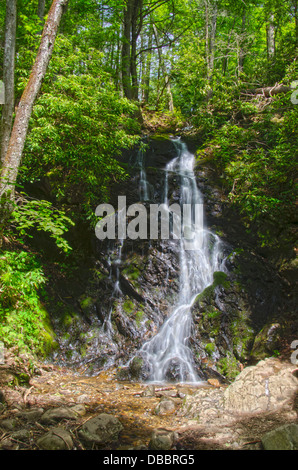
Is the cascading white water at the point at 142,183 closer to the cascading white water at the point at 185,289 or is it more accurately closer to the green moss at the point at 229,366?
the cascading white water at the point at 185,289

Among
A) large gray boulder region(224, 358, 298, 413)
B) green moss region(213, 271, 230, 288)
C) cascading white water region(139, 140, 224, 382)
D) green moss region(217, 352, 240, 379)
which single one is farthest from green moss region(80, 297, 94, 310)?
large gray boulder region(224, 358, 298, 413)

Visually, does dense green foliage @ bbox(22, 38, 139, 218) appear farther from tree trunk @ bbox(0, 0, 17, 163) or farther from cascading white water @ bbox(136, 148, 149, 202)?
cascading white water @ bbox(136, 148, 149, 202)

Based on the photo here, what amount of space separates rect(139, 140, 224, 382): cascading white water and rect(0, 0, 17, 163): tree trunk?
5.17 m

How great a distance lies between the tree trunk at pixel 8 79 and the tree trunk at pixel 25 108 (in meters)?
0.35

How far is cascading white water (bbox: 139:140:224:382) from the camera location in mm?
5992

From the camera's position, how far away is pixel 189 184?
1034 centimetres

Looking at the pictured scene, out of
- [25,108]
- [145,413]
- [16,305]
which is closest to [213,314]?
[145,413]

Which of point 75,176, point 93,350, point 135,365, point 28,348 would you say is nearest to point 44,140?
point 75,176

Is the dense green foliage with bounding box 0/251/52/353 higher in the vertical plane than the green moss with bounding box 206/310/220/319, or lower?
higher

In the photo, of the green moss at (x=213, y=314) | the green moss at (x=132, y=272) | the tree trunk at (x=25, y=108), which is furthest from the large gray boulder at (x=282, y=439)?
the green moss at (x=132, y=272)

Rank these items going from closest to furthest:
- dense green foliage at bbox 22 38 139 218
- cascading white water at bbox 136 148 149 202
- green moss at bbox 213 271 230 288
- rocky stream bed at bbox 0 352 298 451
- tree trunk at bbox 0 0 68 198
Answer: rocky stream bed at bbox 0 352 298 451, tree trunk at bbox 0 0 68 198, dense green foliage at bbox 22 38 139 218, green moss at bbox 213 271 230 288, cascading white water at bbox 136 148 149 202

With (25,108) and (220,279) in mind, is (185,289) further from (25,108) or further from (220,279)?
(25,108)

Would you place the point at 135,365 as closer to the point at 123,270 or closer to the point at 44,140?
the point at 123,270
